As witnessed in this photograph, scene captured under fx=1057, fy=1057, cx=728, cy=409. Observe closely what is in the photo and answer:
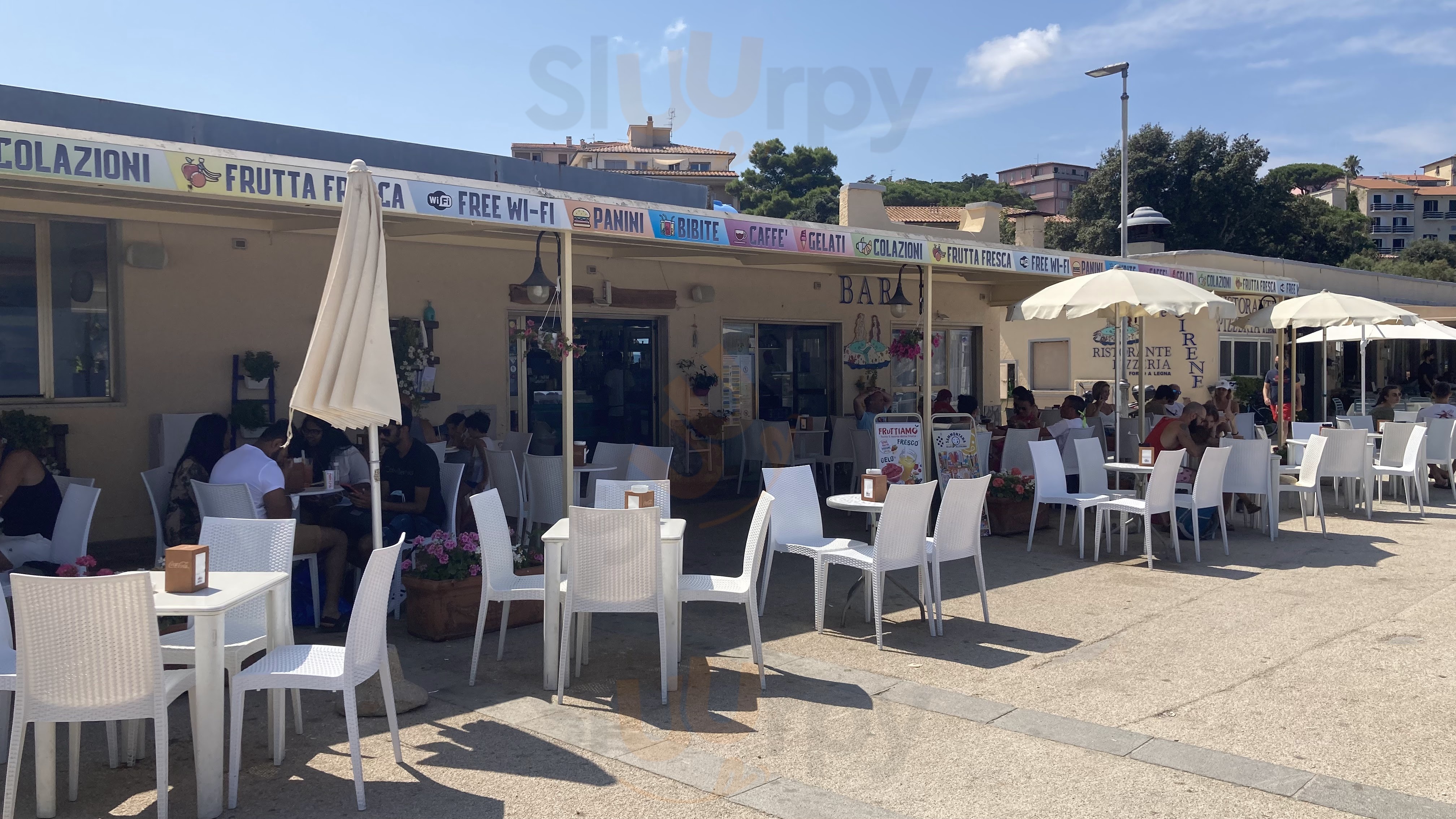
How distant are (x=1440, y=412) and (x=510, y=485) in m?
9.28

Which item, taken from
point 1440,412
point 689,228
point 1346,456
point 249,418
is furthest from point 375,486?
point 1440,412

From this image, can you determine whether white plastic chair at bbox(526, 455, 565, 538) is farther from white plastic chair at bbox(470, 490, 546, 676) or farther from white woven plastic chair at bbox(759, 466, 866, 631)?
white plastic chair at bbox(470, 490, 546, 676)

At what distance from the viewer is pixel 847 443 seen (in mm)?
10500

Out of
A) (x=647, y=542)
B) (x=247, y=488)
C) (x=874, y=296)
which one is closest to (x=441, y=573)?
(x=247, y=488)

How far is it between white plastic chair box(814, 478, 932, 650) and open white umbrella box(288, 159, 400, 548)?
2.27 metres

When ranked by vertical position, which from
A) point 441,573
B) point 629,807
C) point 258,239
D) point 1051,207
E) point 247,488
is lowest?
point 629,807

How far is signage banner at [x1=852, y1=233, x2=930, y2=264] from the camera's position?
7.70 metres

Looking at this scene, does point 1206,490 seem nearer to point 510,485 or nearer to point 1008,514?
point 1008,514

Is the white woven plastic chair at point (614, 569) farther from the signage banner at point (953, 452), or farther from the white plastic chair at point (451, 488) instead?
the signage banner at point (953, 452)

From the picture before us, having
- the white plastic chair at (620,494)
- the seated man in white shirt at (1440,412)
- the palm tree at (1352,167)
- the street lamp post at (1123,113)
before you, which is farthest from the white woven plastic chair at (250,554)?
the palm tree at (1352,167)

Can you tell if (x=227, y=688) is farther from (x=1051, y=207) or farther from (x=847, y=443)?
(x=1051, y=207)

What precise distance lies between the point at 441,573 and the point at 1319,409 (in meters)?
18.5

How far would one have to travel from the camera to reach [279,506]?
5281 millimetres

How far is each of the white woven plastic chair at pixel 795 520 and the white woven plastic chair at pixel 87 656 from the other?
3025 mm
